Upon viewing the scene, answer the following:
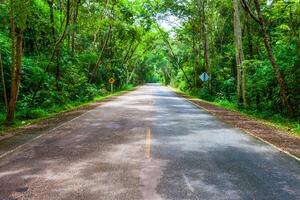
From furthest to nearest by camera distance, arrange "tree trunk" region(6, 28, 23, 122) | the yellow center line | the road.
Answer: "tree trunk" region(6, 28, 23, 122) → the yellow center line → the road

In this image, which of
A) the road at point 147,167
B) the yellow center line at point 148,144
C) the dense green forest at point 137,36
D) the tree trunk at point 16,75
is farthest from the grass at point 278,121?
the tree trunk at point 16,75

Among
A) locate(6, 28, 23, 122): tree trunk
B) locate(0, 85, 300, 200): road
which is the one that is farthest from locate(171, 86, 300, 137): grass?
locate(6, 28, 23, 122): tree trunk

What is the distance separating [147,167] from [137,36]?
42283 mm

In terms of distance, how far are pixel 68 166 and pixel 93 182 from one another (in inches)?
52.8

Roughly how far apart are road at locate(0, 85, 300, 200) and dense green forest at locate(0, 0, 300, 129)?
6.49m

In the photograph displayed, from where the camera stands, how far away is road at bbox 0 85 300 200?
584 cm

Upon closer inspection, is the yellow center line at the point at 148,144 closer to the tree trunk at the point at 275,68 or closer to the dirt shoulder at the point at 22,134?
→ the dirt shoulder at the point at 22,134

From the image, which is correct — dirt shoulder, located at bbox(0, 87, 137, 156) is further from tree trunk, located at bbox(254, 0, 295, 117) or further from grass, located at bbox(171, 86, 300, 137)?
tree trunk, located at bbox(254, 0, 295, 117)

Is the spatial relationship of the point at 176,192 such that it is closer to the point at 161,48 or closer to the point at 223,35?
the point at 223,35

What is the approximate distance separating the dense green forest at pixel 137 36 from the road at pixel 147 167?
256 inches

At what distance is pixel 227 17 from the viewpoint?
3372 cm

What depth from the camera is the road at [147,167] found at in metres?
5.84

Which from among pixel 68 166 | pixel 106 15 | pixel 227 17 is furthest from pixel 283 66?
pixel 106 15

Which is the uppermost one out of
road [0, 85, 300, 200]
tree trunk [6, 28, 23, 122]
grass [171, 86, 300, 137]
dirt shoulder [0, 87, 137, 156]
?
tree trunk [6, 28, 23, 122]
